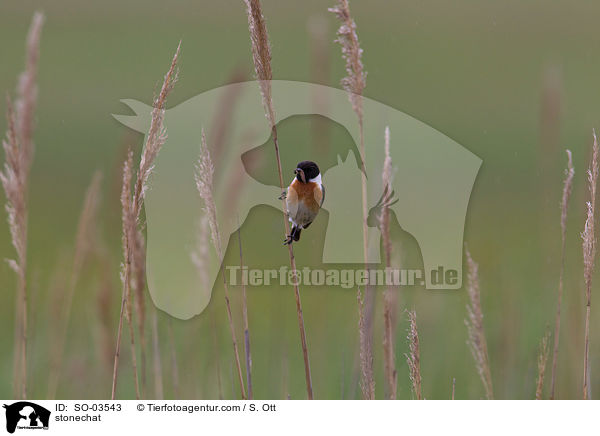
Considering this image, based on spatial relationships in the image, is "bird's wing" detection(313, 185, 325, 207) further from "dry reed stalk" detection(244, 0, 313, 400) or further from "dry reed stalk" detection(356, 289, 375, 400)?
"dry reed stalk" detection(356, 289, 375, 400)

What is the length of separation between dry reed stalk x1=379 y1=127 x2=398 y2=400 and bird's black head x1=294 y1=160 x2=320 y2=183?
0.65 ft

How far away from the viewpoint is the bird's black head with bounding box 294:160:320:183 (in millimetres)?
1445

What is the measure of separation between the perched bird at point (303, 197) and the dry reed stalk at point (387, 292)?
191mm

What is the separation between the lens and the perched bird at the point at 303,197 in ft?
Answer: 4.69

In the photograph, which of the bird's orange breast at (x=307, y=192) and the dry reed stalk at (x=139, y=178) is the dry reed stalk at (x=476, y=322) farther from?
the dry reed stalk at (x=139, y=178)

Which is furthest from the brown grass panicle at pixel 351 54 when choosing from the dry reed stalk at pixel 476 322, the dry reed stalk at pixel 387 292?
the dry reed stalk at pixel 476 322

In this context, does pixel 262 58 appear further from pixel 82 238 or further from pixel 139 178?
pixel 82 238

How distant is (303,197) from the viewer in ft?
4.73

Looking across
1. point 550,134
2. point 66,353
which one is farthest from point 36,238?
point 550,134

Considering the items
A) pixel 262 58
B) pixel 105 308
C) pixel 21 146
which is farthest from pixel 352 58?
pixel 105 308

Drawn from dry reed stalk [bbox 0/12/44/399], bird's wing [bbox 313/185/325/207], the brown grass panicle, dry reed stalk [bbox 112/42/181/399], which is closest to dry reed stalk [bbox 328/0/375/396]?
the brown grass panicle

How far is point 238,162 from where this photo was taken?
1.69 metres

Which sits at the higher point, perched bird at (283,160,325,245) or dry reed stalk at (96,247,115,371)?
perched bird at (283,160,325,245)
